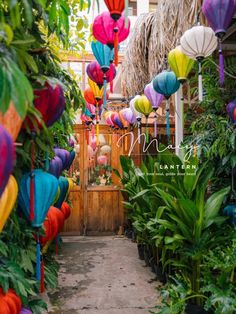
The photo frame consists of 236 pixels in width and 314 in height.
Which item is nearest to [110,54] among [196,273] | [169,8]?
[169,8]

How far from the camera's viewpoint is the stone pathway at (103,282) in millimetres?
2768

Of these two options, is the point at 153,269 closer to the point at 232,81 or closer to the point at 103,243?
the point at 103,243

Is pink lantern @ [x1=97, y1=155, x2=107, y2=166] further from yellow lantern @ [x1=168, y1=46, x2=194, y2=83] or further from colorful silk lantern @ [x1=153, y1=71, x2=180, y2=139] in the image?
yellow lantern @ [x1=168, y1=46, x2=194, y2=83]

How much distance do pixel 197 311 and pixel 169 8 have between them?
8.49ft

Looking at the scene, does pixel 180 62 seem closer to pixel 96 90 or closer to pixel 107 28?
pixel 107 28

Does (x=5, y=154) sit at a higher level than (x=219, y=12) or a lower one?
lower

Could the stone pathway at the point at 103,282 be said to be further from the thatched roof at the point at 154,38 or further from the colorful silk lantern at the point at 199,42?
the thatched roof at the point at 154,38

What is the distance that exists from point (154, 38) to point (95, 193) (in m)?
2.97

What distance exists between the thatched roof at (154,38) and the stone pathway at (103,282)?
7.34 feet

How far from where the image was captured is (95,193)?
19.4 feet

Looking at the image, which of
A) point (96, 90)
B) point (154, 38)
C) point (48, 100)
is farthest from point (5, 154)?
point (154, 38)

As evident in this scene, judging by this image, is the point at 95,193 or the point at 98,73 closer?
the point at 98,73

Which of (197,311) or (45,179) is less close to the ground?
(45,179)

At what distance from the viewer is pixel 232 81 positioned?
2947 mm
